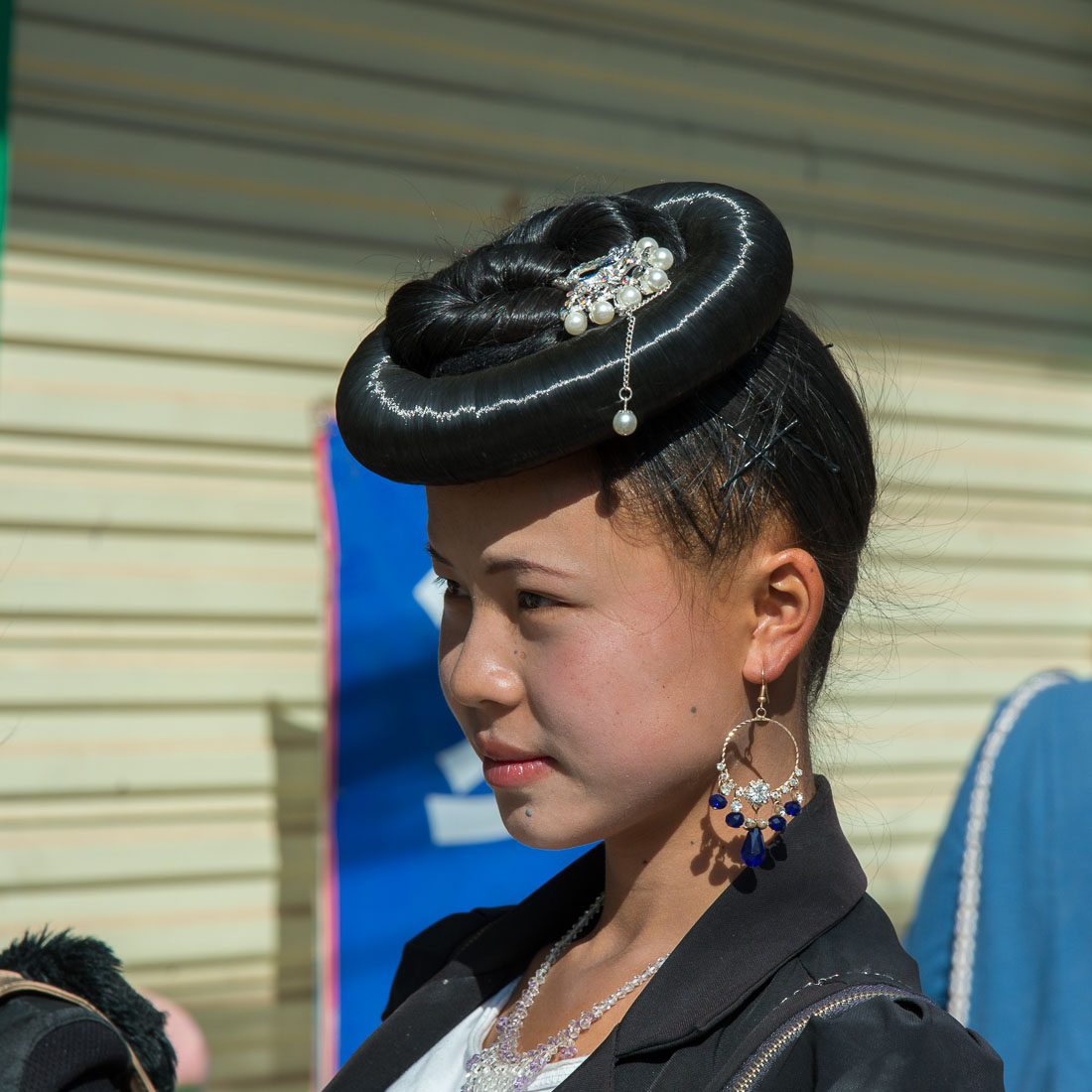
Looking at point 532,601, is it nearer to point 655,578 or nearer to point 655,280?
point 655,578

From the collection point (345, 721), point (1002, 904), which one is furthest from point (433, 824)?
point (1002, 904)

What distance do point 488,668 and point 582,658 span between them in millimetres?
97

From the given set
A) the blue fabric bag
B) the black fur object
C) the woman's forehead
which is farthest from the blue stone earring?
the blue fabric bag

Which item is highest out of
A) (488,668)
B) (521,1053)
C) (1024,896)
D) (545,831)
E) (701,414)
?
Result: (701,414)

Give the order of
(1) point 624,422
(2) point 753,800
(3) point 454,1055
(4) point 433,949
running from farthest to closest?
(4) point 433,949 < (3) point 454,1055 < (2) point 753,800 < (1) point 624,422

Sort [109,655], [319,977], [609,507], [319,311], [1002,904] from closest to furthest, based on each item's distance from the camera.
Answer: [609,507]
[1002,904]
[319,977]
[109,655]
[319,311]

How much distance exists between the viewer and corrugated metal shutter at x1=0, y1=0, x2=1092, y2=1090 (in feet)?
9.77

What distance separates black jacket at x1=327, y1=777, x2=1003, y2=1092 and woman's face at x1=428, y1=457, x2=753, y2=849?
131mm

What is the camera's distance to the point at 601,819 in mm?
1186

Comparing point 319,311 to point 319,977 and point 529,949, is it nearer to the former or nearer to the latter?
point 319,977

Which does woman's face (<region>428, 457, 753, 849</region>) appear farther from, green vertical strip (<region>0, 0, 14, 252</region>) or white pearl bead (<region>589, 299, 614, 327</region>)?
green vertical strip (<region>0, 0, 14, 252</region>)

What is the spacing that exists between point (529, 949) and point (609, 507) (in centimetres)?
62

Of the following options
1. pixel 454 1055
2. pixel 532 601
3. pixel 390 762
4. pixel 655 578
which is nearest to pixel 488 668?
pixel 532 601

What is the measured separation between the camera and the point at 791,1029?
3.35ft
